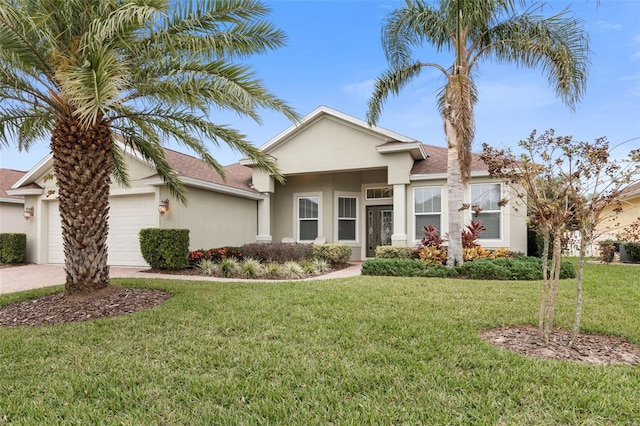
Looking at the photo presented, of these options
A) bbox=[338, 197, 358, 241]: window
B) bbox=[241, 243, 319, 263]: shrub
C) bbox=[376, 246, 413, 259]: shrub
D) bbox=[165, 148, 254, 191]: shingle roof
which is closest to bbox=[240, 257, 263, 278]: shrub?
bbox=[241, 243, 319, 263]: shrub

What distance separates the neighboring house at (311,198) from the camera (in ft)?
42.0

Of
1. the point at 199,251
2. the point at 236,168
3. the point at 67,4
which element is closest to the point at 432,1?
the point at 67,4

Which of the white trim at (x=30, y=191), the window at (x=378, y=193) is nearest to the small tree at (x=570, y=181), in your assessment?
the window at (x=378, y=193)

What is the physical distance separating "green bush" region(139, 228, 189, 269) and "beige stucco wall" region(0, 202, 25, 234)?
9661 mm

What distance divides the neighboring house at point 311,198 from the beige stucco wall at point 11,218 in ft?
8.64

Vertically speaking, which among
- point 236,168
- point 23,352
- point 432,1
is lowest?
point 23,352

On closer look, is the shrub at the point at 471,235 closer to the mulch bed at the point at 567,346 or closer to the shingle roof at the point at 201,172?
the mulch bed at the point at 567,346

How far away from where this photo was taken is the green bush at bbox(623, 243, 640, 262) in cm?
1387

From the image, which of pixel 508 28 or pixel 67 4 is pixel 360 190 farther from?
pixel 67 4

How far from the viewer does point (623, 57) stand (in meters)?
11.7

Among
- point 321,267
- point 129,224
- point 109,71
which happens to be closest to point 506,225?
point 321,267

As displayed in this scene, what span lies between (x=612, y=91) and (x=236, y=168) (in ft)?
52.9

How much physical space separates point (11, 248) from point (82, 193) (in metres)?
10.9

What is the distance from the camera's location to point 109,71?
5.27 metres
